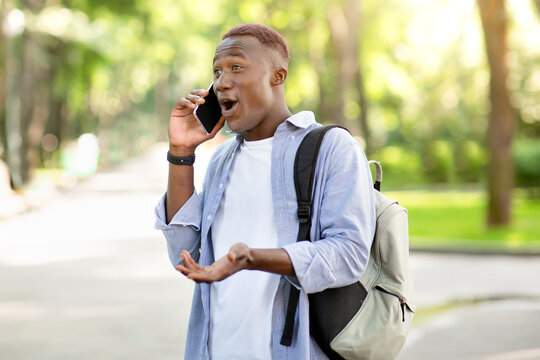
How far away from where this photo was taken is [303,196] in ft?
8.14

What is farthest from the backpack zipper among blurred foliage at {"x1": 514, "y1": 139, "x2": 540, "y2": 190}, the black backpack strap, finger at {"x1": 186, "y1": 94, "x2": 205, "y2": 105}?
blurred foliage at {"x1": 514, "y1": 139, "x2": 540, "y2": 190}

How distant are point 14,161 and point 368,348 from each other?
23.3 meters

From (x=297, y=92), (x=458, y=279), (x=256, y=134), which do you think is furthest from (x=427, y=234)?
(x=297, y=92)

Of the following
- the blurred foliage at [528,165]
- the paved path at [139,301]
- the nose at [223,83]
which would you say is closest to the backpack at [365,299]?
the nose at [223,83]

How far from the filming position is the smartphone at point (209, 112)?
9.01ft

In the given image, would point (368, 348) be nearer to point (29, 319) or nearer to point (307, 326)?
point (307, 326)

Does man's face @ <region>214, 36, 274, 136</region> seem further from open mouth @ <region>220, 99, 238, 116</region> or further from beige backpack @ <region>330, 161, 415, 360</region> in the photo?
beige backpack @ <region>330, 161, 415, 360</region>

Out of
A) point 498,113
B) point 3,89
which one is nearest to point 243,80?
point 498,113

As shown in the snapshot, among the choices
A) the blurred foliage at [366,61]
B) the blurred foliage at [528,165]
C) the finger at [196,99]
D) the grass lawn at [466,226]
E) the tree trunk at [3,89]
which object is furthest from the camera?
the blurred foliage at [366,61]

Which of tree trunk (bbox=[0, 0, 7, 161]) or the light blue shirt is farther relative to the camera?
tree trunk (bbox=[0, 0, 7, 161])

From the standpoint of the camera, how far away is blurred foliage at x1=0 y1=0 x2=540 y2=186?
91.4ft

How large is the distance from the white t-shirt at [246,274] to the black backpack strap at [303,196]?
2.6 inches

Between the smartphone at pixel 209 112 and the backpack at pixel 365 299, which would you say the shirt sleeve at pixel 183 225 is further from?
the backpack at pixel 365 299

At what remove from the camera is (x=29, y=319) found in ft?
27.4
